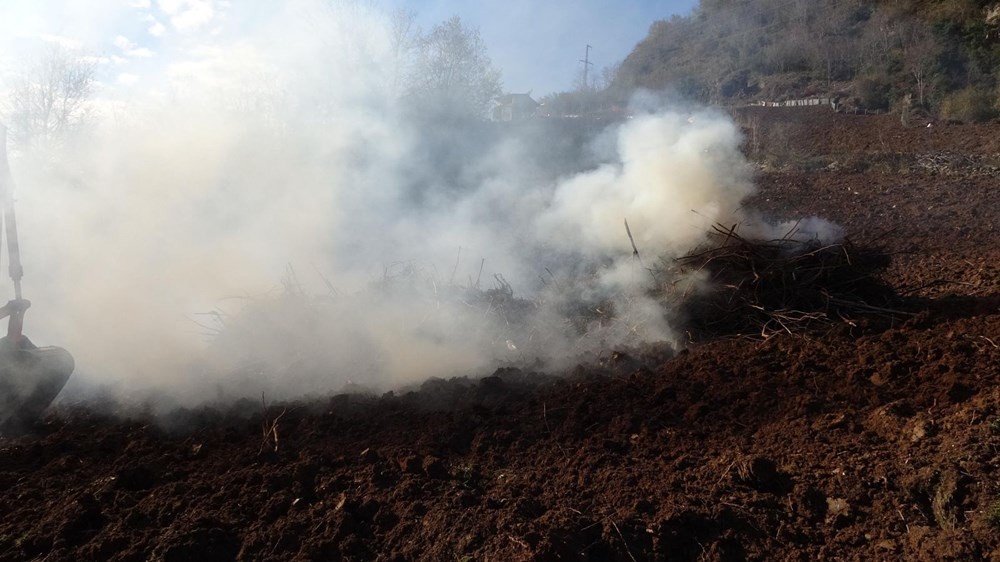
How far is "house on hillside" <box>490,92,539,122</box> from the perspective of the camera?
68.3 ft

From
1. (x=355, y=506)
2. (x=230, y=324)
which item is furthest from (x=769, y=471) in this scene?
(x=230, y=324)

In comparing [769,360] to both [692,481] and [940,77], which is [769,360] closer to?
[692,481]

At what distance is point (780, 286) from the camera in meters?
5.91

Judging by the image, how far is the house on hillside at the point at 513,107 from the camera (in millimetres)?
20812

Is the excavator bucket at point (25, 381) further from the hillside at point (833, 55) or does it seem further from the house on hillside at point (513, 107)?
the hillside at point (833, 55)

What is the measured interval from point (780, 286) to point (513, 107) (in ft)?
62.6

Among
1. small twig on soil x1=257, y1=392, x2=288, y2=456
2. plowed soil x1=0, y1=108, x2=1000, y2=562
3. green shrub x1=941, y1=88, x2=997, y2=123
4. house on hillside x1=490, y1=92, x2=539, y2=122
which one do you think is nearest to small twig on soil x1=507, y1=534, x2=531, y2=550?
plowed soil x1=0, y1=108, x2=1000, y2=562

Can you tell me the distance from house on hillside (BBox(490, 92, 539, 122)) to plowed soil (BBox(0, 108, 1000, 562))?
16.4 meters

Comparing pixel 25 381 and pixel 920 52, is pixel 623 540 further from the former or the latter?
pixel 920 52

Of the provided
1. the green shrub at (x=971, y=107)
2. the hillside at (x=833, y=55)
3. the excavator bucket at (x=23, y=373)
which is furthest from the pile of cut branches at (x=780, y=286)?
the hillside at (x=833, y=55)

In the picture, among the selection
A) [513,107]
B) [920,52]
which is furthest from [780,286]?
[920,52]

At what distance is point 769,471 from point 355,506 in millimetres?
2296

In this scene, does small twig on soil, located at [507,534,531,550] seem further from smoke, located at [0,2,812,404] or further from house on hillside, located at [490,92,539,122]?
house on hillside, located at [490,92,539,122]

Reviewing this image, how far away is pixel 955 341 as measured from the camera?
463 centimetres
